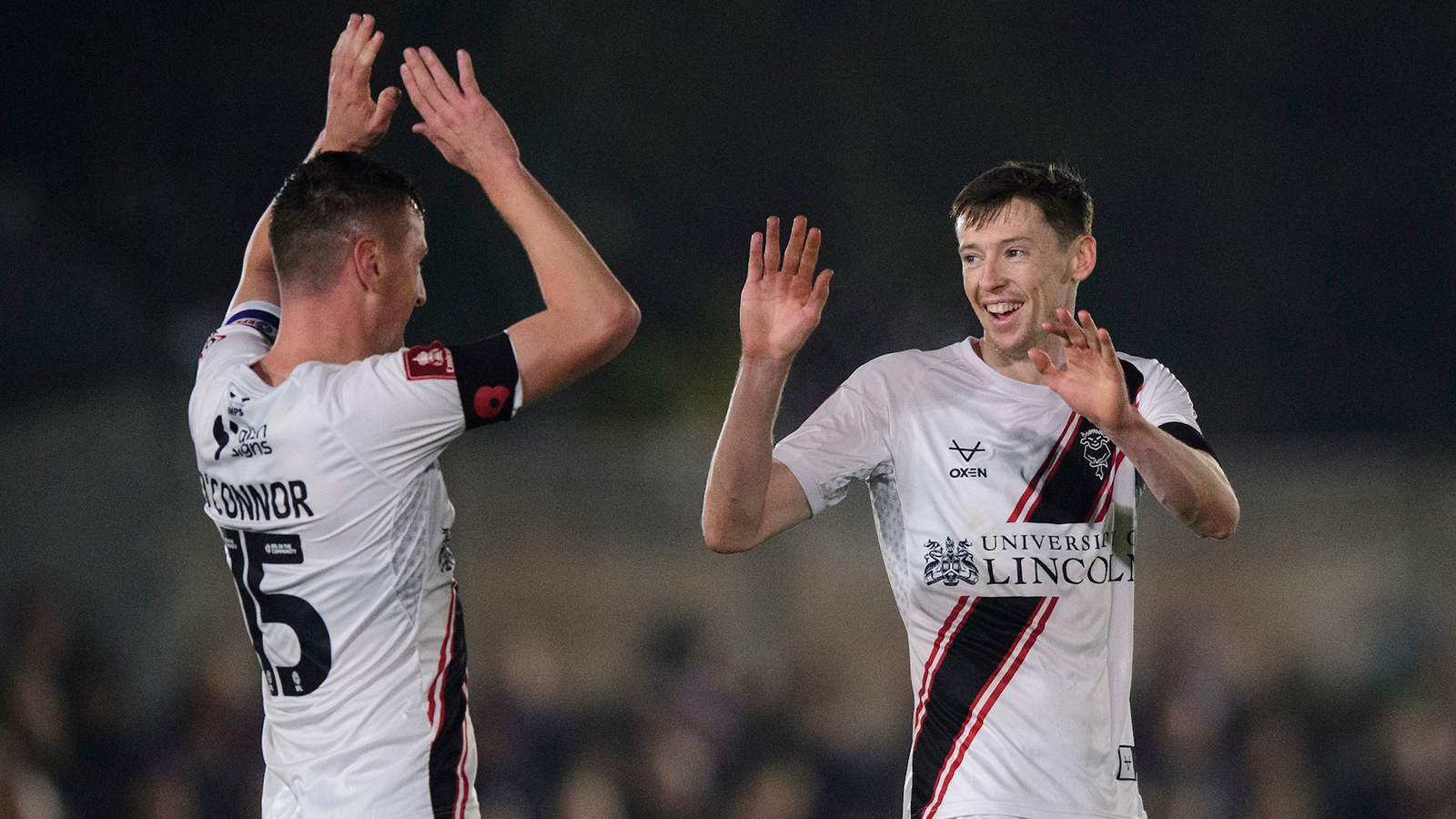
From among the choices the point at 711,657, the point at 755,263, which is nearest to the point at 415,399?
the point at 755,263

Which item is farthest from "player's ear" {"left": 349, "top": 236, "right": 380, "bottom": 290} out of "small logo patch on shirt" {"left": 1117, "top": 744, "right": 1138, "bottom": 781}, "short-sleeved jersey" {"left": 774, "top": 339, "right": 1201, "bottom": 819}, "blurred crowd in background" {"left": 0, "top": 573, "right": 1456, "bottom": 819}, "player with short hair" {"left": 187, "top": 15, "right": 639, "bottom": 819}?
"blurred crowd in background" {"left": 0, "top": 573, "right": 1456, "bottom": 819}

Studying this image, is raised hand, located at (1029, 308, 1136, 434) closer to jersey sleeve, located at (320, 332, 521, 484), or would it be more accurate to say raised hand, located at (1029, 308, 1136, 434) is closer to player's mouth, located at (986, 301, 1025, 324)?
player's mouth, located at (986, 301, 1025, 324)

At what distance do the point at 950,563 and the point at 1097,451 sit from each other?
0.42 meters

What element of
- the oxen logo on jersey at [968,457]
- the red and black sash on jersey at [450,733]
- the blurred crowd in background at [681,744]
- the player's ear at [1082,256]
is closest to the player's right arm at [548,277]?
the red and black sash on jersey at [450,733]

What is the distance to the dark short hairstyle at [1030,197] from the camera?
292 centimetres

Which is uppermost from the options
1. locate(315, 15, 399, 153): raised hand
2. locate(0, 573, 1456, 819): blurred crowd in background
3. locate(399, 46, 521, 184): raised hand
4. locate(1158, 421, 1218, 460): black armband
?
locate(315, 15, 399, 153): raised hand

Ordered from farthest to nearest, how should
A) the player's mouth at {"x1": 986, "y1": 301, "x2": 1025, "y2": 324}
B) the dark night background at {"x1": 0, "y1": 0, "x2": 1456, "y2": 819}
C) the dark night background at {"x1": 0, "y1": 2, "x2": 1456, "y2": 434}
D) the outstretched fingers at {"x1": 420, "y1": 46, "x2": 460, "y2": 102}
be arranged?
the dark night background at {"x1": 0, "y1": 2, "x2": 1456, "y2": 434}
the dark night background at {"x1": 0, "y1": 0, "x2": 1456, "y2": 819}
the player's mouth at {"x1": 986, "y1": 301, "x2": 1025, "y2": 324}
the outstretched fingers at {"x1": 420, "y1": 46, "x2": 460, "y2": 102}

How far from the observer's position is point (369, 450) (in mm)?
2160

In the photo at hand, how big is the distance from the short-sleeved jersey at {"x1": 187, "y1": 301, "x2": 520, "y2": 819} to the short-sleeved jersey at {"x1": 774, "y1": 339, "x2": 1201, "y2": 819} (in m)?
0.81

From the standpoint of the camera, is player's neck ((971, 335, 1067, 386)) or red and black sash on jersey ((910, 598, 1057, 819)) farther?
player's neck ((971, 335, 1067, 386))

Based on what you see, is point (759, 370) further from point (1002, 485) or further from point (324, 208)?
point (324, 208)

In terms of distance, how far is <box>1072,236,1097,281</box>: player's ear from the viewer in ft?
9.74

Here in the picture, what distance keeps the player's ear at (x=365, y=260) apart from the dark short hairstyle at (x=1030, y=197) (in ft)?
4.50

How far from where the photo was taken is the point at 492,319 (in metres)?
6.92
